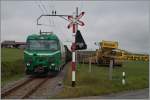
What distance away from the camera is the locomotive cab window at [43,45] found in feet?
96.8

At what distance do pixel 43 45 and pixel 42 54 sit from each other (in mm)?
927

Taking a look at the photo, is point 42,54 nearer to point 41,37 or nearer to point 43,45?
point 43,45

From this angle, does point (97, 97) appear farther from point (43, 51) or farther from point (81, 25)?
point (43, 51)

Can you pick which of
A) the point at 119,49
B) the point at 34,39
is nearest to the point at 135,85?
the point at 34,39

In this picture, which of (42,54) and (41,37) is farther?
(41,37)

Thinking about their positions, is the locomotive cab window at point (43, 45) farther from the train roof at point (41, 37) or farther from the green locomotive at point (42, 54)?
the train roof at point (41, 37)

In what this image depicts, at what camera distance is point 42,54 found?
1140 inches

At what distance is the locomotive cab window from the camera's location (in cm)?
2952

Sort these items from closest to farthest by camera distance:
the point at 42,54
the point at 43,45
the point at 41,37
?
the point at 42,54, the point at 43,45, the point at 41,37

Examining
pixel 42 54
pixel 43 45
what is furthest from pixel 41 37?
pixel 42 54

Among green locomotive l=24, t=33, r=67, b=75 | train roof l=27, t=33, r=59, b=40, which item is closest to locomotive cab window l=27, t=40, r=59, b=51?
green locomotive l=24, t=33, r=67, b=75

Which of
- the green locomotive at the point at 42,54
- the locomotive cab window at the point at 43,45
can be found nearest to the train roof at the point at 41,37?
the green locomotive at the point at 42,54

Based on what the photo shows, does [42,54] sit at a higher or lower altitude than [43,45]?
lower

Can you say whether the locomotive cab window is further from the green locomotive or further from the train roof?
the train roof
